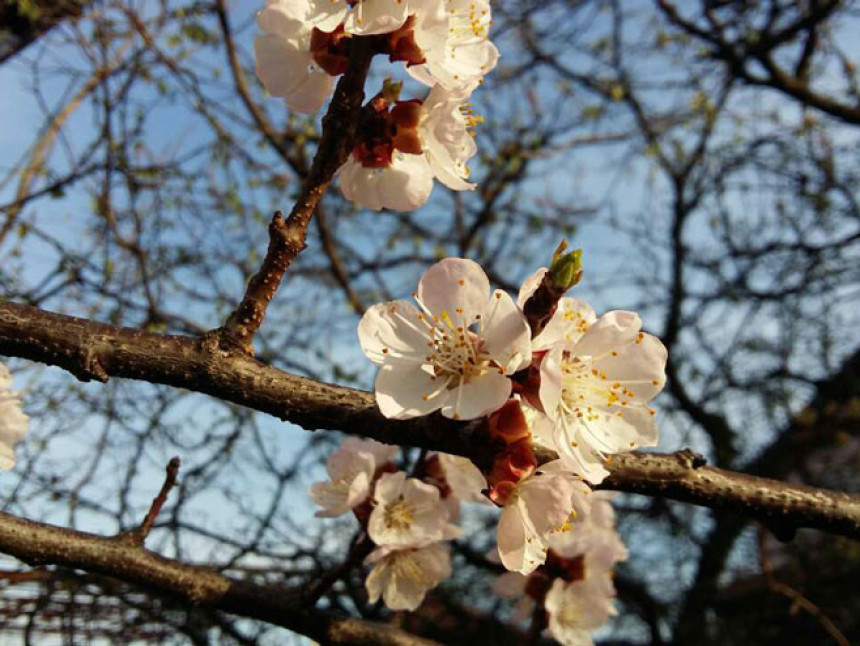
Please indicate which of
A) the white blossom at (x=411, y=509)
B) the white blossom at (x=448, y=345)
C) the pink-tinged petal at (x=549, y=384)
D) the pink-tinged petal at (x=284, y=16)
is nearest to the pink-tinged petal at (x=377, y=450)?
the white blossom at (x=411, y=509)

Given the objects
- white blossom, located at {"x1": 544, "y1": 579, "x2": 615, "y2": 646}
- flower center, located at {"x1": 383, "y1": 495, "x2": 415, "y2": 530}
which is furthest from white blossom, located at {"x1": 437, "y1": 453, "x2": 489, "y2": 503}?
white blossom, located at {"x1": 544, "y1": 579, "x2": 615, "y2": 646}

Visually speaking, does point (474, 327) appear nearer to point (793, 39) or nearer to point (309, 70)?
point (309, 70)

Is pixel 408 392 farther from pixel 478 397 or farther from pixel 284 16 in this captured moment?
pixel 284 16

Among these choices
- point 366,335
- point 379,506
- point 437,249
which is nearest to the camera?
point 366,335

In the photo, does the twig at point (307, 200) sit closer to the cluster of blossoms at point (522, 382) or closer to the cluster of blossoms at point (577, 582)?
the cluster of blossoms at point (522, 382)

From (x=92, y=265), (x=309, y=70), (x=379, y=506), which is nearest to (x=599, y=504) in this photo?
(x=379, y=506)

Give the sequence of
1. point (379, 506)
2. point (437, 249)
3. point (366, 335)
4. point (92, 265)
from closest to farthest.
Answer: point (366, 335), point (379, 506), point (92, 265), point (437, 249)

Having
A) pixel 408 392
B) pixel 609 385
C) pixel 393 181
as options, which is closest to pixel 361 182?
pixel 393 181
